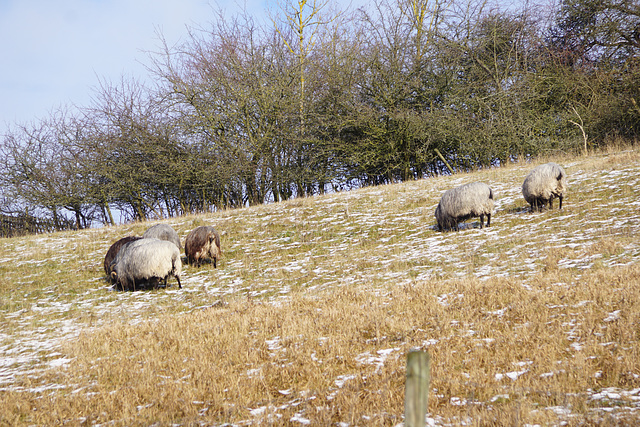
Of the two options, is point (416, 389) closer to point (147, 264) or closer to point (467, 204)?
point (147, 264)

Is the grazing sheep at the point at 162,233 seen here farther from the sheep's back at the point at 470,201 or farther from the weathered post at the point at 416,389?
the weathered post at the point at 416,389

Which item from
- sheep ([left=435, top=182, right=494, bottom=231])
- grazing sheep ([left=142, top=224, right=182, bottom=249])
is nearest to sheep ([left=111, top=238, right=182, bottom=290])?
grazing sheep ([left=142, top=224, right=182, bottom=249])

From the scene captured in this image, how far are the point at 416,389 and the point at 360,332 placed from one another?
4.38m

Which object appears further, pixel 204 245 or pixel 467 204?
pixel 204 245

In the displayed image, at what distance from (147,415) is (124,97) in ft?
83.0

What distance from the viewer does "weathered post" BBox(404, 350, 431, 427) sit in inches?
88.8

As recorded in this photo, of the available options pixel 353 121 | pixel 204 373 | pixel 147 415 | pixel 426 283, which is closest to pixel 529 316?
pixel 426 283

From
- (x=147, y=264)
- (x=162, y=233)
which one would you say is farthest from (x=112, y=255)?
(x=147, y=264)

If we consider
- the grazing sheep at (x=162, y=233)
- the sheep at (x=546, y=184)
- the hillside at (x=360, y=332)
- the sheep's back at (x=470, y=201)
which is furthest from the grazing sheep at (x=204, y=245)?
the sheep at (x=546, y=184)

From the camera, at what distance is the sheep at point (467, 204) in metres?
12.9

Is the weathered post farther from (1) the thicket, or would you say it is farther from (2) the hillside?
(1) the thicket

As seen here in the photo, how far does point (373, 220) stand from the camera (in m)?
16.2

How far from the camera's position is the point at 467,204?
13008 mm

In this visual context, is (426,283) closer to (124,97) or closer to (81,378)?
(81,378)
